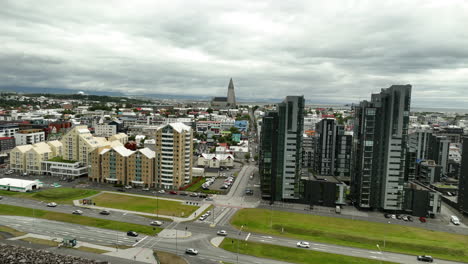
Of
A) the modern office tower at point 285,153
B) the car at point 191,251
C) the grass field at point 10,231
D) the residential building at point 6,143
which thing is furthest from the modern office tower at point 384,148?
the residential building at point 6,143

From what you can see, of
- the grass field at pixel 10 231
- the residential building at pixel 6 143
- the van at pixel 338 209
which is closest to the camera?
the grass field at pixel 10 231

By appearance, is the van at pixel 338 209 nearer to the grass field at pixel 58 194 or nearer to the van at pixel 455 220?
the van at pixel 455 220

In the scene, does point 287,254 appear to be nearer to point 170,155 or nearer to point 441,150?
point 170,155

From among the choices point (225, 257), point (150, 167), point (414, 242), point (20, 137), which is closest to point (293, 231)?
point (225, 257)

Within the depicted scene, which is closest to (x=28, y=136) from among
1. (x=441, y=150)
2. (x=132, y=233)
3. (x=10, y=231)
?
(x=10, y=231)

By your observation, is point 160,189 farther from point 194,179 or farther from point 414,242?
point 414,242

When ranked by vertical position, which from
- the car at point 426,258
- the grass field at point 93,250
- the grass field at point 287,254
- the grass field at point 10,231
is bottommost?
the grass field at point 10,231

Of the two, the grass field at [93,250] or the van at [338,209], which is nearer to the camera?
the grass field at [93,250]
